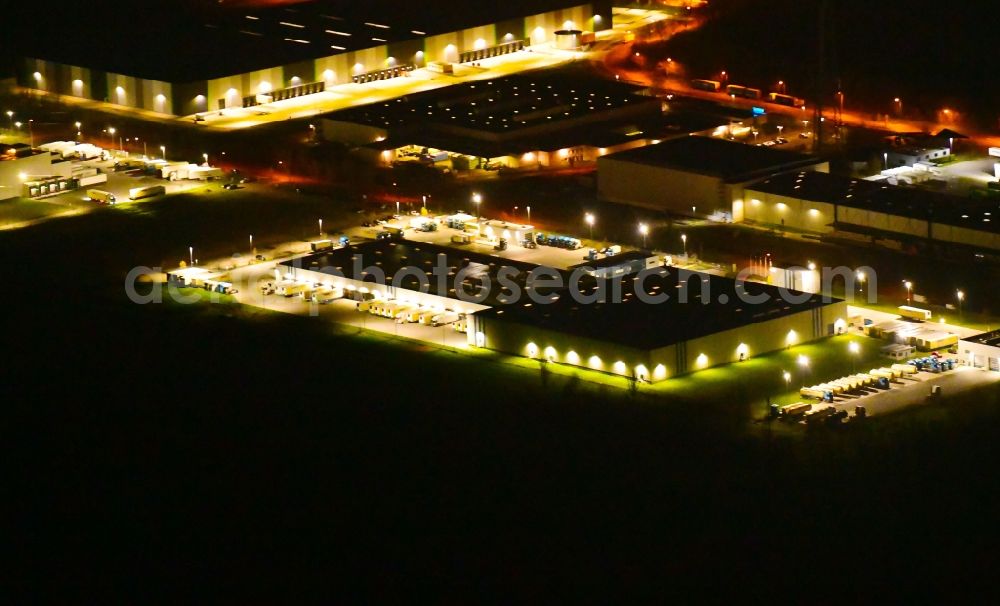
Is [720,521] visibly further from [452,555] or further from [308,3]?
[308,3]

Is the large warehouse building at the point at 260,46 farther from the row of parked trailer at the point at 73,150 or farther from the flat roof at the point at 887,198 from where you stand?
the flat roof at the point at 887,198

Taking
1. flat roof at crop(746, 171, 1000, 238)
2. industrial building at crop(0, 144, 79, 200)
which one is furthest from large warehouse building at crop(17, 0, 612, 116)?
flat roof at crop(746, 171, 1000, 238)

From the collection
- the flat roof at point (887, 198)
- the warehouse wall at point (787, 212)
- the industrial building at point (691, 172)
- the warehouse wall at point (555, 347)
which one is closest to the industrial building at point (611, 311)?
the warehouse wall at point (555, 347)

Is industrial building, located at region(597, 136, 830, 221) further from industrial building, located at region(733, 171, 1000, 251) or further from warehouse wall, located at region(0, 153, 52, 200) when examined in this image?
warehouse wall, located at region(0, 153, 52, 200)

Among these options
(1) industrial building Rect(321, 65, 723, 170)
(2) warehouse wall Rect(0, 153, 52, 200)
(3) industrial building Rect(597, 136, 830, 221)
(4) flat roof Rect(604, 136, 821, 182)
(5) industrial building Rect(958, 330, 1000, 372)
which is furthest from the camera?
(1) industrial building Rect(321, 65, 723, 170)

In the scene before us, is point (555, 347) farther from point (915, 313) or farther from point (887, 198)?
point (887, 198)

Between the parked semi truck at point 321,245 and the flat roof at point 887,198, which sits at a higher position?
the flat roof at point 887,198

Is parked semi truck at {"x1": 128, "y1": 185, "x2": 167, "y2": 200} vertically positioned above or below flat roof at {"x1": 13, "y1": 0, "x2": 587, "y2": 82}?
below
